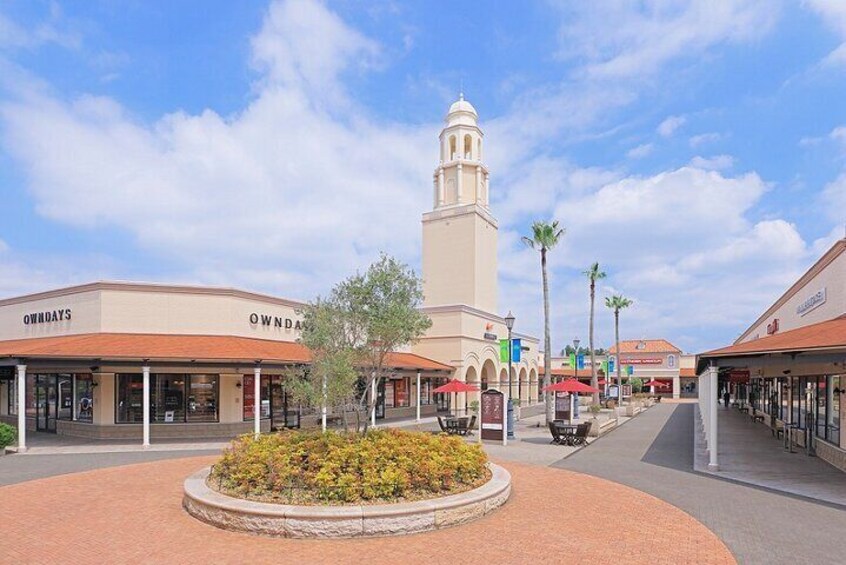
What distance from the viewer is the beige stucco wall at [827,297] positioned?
643 inches

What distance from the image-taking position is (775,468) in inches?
597

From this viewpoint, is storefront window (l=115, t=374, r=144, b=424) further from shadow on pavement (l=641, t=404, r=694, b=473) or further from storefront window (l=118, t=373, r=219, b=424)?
shadow on pavement (l=641, t=404, r=694, b=473)

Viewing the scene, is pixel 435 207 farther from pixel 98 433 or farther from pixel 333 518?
pixel 333 518

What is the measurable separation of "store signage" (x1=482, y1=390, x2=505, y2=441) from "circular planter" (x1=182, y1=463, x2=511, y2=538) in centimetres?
1100

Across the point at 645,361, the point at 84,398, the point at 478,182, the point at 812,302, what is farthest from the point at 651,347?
the point at 84,398

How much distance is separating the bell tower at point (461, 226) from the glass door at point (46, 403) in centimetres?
2321

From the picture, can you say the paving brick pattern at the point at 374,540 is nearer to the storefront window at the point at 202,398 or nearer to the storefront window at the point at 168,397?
the storefront window at the point at 168,397

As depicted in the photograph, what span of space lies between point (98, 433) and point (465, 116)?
3324 cm

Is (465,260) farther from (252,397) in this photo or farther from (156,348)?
(156,348)

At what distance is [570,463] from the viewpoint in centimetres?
1597

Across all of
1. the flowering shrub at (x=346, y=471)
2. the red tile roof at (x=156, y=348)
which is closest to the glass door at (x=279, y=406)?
the red tile roof at (x=156, y=348)

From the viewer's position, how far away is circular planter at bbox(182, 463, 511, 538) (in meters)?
8.57

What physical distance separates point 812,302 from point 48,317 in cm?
2973

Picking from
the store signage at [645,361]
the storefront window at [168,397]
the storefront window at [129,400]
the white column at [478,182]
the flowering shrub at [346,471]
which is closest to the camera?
the flowering shrub at [346,471]
